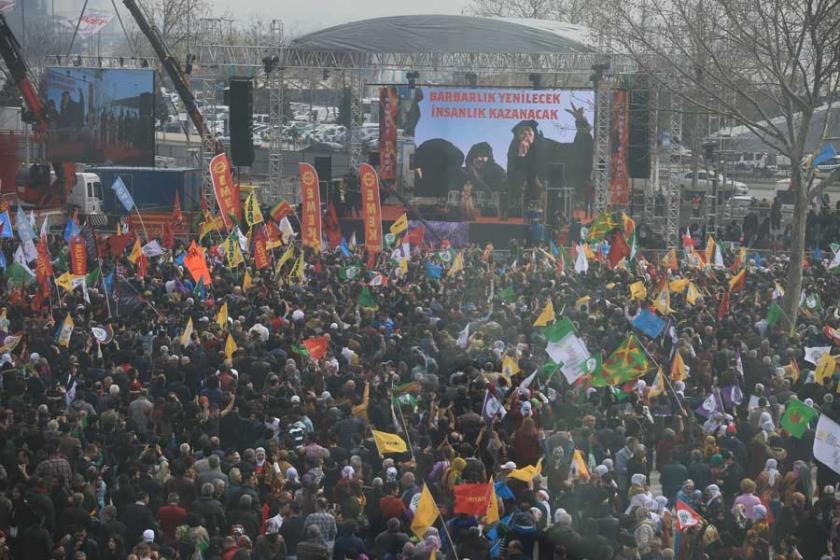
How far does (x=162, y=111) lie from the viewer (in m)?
49.9

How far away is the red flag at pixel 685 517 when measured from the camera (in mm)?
10969

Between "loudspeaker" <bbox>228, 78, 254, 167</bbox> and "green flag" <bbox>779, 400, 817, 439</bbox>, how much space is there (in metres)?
24.0

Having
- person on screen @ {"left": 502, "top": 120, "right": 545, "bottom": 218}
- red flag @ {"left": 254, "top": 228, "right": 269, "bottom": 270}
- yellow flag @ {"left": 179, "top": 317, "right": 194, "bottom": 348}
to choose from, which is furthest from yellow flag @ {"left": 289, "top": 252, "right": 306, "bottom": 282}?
person on screen @ {"left": 502, "top": 120, "right": 545, "bottom": 218}

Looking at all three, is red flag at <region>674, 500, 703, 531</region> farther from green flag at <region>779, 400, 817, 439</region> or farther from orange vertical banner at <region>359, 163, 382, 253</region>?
orange vertical banner at <region>359, 163, 382, 253</region>

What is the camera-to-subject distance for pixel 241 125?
118 ft

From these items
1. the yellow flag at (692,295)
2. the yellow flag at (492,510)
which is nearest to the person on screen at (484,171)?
the yellow flag at (692,295)

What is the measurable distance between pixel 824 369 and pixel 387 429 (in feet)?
15.4

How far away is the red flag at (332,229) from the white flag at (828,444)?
18.7 meters

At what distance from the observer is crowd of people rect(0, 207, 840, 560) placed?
10.8m

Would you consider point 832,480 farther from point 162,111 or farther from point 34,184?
point 162,111

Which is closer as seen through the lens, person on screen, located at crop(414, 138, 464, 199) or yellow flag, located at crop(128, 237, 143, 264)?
yellow flag, located at crop(128, 237, 143, 264)

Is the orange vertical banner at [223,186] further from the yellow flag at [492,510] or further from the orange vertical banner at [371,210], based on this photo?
the yellow flag at [492,510]

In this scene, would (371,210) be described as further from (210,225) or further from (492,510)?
(492,510)

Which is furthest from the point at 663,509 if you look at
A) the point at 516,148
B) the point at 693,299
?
the point at 516,148
